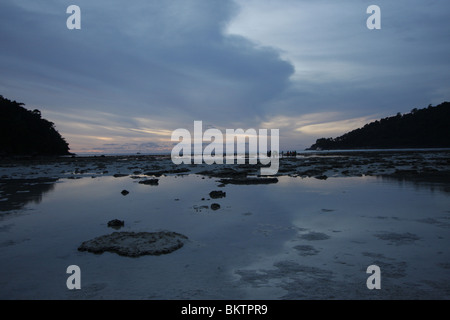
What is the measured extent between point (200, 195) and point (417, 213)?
10.7 meters

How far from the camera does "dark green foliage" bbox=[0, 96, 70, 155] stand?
2859 inches

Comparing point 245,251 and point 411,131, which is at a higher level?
point 411,131

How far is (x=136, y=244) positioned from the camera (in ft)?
22.3

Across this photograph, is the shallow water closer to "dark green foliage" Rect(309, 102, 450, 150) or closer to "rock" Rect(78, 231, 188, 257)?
"rock" Rect(78, 231, 188, 257)

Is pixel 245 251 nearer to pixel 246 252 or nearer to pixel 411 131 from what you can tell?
pixel 246 252

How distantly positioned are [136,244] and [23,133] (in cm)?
9241

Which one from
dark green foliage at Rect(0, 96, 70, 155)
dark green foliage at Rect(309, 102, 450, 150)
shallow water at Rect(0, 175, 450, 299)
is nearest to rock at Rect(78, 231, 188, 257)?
shallow water at Rect(0, 175, 450, 299)

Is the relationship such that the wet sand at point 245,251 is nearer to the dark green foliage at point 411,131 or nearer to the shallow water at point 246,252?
the shallow water at point 246,252

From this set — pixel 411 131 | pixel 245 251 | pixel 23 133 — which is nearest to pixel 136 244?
pixel 245 251

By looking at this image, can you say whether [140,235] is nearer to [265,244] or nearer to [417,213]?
[265,244]

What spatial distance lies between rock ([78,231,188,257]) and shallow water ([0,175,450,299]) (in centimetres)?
20
